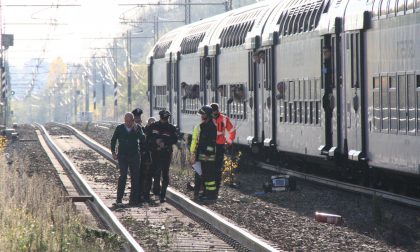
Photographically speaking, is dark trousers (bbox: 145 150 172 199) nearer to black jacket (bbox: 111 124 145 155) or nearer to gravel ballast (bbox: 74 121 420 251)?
Answer: black jacket (bbox: 111 124 145 155)

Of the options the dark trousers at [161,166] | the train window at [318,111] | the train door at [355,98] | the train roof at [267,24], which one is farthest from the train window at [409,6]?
the dark trousers at [161,166]

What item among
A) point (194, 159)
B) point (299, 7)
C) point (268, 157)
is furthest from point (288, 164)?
point (194, 159)

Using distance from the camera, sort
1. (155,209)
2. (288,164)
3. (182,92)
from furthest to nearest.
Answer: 1. (182,92)
2. (288,164)
3. (155,209)

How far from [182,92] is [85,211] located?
1794 centimetres

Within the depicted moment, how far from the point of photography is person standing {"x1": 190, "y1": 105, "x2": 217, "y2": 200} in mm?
19984

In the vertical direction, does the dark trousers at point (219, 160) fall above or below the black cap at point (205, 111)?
below

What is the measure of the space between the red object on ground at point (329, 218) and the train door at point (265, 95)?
8863 millimetres

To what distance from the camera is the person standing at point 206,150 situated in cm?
1998

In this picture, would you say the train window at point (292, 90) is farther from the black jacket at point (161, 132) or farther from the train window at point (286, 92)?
the black jacket at point (161, 132)

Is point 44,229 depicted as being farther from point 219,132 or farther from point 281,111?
point 281,111

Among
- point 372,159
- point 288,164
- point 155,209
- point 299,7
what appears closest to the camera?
point 372,159

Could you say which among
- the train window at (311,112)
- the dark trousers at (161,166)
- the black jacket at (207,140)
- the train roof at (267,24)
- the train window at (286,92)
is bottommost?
the dark trousers at (161,166)

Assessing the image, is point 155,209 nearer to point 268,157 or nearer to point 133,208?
point 133,208

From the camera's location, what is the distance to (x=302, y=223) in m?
15.9
